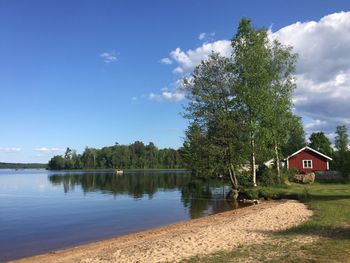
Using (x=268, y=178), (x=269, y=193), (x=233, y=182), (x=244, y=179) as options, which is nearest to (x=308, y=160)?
(x=268, y=178)

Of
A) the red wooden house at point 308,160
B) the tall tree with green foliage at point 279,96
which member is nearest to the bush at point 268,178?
the tall tree with green foliage at point 279,96

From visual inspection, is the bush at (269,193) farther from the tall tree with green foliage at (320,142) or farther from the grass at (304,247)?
the tall tree with green foliage at (320,142)

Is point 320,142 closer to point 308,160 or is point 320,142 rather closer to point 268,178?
point 308,160

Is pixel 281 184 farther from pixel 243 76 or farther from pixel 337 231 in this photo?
pixel 337 231

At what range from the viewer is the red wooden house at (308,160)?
201ft

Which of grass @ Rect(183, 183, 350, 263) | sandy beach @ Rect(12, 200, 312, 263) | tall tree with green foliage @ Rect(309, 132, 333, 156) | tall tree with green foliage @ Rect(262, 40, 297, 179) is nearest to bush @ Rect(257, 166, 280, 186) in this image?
tall tree with green foliage @ Rect(262, 40, 297, 179)

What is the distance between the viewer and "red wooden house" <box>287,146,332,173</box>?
61.2m

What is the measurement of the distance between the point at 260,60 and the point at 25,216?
1071 inches

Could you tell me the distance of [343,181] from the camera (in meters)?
47.8

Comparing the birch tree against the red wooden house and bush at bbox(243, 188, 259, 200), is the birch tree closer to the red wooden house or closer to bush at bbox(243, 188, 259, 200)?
bush at bbox(243, 188, 259, 200)

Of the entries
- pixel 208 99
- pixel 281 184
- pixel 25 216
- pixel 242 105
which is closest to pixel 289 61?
pixel 242 105

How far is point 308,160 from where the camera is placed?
61.6 meters

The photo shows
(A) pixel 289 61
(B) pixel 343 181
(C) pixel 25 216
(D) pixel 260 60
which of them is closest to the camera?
(C) pixel 25 216

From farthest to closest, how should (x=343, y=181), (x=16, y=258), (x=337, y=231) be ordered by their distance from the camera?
1. (x=343, y=181)
2. (x=16, y=258)
3. (x=337, y=231)
